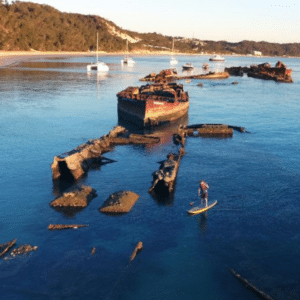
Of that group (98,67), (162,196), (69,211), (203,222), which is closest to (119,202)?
(69,211)

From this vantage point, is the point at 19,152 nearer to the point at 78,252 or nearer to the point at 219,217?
the point at 78,252

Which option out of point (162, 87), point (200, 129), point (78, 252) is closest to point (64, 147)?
point (200, 129)

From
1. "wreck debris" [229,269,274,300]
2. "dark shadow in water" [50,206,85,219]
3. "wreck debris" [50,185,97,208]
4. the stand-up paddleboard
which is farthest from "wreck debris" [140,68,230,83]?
"wreck debris" [229,269,274,300]

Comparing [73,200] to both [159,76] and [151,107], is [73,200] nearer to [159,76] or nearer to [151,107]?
[151,107]

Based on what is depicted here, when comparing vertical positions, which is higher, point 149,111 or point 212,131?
point 149,111

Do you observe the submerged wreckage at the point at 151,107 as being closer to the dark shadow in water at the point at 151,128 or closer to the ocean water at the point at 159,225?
the dark shadow in water at the point at 151,128

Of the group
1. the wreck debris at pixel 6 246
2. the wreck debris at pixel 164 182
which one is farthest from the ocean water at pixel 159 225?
the wreck debris at pixel 164 182

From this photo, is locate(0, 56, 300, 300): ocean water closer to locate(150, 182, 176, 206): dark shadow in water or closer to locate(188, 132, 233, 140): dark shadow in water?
locate(150, 182, 176, 206): dark shadow in water
